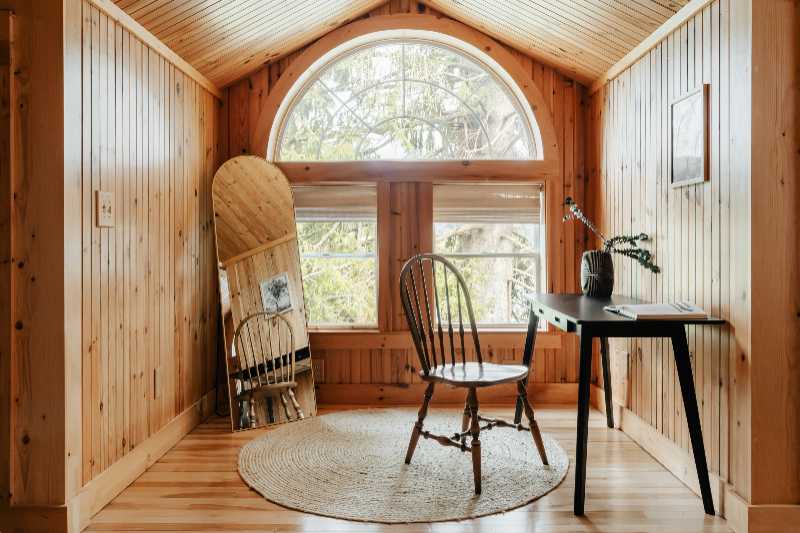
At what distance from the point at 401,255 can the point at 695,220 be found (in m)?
2.02

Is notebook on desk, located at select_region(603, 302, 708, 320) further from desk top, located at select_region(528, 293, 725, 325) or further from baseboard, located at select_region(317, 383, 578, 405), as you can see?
baseboard, located at select_region(317, 383, 578, 405)

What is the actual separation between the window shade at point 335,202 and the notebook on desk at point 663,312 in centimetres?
216

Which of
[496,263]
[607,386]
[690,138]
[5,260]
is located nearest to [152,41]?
[5,260]

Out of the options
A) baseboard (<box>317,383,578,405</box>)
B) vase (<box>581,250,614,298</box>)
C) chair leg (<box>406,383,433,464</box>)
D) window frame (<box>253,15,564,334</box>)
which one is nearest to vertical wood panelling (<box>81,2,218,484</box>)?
window frame (<box>253,15,564,334</box>)

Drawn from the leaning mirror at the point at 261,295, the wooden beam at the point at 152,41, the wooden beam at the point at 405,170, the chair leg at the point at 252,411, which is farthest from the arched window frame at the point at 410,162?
the chair leg at the point at 252,411

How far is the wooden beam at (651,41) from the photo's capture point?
2610 mm

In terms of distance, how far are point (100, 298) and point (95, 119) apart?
0.76 meters

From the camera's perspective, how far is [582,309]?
2.66 metres

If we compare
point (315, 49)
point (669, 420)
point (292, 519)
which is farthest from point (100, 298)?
point (669, 420)

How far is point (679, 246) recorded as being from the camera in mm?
2787

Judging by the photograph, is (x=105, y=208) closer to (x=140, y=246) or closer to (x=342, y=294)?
(x=140, y=246)

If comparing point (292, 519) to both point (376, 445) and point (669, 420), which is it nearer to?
point (376, 445)

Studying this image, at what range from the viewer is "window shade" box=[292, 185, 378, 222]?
13.7 feet

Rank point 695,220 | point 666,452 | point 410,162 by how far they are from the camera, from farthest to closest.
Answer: point 410,162 < point 666,452 < point 695,220
